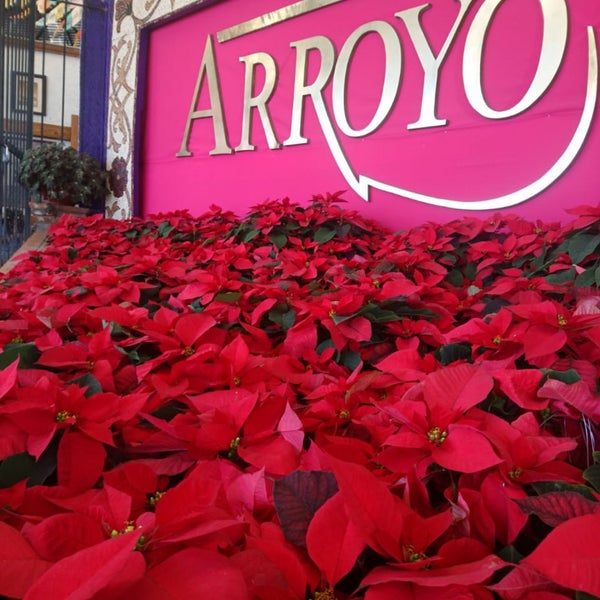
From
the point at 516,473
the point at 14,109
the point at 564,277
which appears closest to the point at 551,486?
the point at 516,473

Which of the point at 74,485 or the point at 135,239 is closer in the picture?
the point at 74,485

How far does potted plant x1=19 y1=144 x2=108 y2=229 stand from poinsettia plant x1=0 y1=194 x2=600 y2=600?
2.39 m

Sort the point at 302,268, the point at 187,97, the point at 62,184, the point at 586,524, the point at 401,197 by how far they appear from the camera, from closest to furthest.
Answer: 1. the point at 586,524
2. the point at 302,268
3. the point at 401,197
4. the point at 187,97
5. the point at 62,184

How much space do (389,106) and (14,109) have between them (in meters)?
2.54

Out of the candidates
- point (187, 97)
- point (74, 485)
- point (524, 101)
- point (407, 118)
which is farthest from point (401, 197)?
point (74, 485)

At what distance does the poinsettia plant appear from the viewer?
256 mm

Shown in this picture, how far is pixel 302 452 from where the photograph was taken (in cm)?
41

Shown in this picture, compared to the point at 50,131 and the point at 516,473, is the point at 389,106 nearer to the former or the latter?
the point at 516,473

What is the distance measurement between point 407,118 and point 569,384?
1644mm

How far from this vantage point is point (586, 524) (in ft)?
0.82

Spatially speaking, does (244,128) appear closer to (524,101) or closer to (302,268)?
(524,101)

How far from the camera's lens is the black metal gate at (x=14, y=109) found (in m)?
3.35

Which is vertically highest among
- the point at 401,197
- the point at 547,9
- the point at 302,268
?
the point at 547,9

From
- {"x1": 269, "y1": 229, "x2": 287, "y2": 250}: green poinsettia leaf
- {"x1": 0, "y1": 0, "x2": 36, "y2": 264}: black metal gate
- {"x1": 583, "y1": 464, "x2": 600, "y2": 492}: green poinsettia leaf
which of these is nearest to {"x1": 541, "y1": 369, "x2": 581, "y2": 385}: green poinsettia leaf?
{"x1": 583, "y1": 464, "x2": 600, "y2": 492}: green poinsettia leaf
